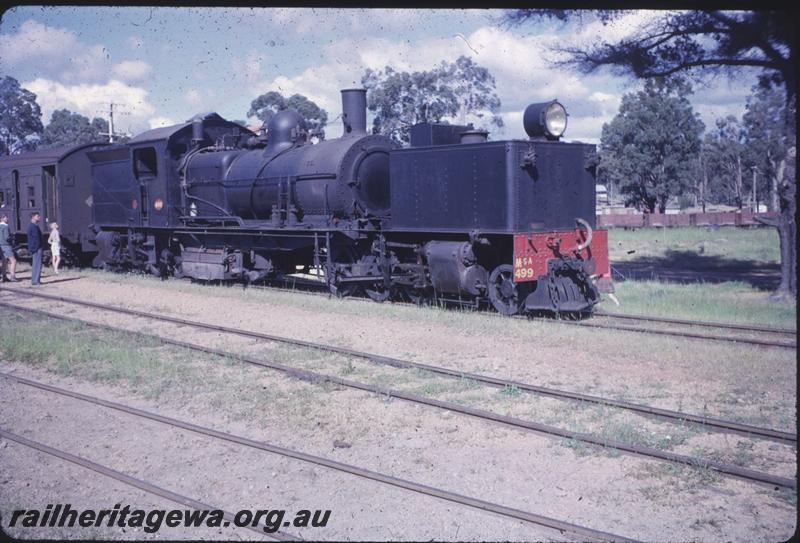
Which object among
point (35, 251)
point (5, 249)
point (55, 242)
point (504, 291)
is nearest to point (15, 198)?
point (55, 242)

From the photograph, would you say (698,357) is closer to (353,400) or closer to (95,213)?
(353,400)

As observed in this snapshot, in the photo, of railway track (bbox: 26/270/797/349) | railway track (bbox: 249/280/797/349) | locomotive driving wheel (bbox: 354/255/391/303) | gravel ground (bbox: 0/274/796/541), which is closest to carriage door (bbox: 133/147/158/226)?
locomotive driving wheel (bbox: 354/255/391/303)

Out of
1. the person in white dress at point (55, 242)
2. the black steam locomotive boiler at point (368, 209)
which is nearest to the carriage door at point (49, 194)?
the person in white dress at point (55, 242)

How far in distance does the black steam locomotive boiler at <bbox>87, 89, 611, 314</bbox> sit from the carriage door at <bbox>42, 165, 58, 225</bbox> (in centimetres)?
257

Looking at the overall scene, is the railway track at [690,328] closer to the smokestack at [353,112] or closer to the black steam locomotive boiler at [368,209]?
the black steam locomotive boiler at [368,209]

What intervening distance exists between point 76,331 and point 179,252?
728 centimetres

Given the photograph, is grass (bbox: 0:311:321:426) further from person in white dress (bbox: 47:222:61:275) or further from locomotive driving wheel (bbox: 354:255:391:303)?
person in white dress (bbox: 47:222:61:275)

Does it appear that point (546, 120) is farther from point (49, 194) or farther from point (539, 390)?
point (49, 194)

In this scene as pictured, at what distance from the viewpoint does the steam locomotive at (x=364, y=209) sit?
11.2 metres

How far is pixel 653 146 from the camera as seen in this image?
52.4 m

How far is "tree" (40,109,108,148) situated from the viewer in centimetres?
6412

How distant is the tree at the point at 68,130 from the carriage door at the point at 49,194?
151ft

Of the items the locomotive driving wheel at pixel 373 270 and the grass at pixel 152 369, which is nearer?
the grass at pixel 152 369

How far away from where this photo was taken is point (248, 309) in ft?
42.5
